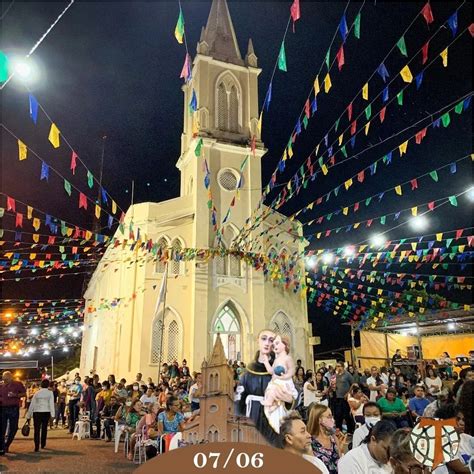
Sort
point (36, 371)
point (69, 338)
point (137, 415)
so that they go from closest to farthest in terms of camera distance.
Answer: point (137, 415) < point (69, 338) < point (36, 371)

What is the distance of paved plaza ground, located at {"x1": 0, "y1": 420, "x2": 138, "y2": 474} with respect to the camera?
8.17 metres

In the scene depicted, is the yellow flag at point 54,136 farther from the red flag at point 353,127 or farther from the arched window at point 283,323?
the arched window at point 283,323

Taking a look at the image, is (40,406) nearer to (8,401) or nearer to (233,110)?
(8,401)

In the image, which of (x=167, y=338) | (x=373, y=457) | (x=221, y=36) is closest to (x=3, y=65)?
(x=373, y=457)

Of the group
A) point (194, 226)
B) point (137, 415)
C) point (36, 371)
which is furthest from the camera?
point (36, 371)

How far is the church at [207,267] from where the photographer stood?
1931cm

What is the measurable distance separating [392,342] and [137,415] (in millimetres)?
16089

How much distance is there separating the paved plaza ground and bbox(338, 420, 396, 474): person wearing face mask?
5462mm

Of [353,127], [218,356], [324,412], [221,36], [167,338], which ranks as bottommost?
[324,412]

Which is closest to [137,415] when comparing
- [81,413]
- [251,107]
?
[81,413]

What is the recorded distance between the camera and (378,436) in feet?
13.4

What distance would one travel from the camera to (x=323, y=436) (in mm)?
4953

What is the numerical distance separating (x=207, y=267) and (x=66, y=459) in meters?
11.8

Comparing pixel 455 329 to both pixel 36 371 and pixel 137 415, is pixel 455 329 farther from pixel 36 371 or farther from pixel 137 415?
pixel 36 371
